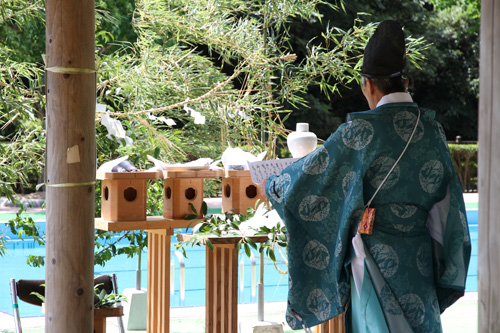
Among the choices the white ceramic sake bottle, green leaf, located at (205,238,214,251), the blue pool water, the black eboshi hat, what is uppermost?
the black eboshi hat

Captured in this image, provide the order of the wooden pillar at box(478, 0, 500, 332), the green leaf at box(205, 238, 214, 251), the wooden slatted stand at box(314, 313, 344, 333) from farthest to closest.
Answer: the wooden slatted stand at box(314, 313, 344, 333) → the green leaf at box(205, 238, 214, 251) → the wooden pillar at box(478, 0, 500, 332)

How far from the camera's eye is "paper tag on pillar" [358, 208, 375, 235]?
214 cm

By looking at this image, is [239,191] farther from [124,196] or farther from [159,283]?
[159,283]

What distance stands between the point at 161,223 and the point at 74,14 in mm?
1204

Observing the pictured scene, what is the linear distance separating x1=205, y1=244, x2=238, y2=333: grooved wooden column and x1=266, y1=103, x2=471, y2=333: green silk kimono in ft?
2.60

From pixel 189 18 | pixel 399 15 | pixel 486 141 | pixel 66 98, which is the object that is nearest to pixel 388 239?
pixel 486 141

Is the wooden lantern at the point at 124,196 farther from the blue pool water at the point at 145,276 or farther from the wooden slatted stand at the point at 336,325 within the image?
the blue pool water at the point at 145,276

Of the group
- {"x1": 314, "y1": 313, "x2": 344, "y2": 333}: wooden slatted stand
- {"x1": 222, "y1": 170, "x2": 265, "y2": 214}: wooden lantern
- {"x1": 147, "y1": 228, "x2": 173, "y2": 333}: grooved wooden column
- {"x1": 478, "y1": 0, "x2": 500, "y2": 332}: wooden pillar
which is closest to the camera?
{"x1": 478, "y1": 0, "x2": 500, "y2": 332}: wooden pillar

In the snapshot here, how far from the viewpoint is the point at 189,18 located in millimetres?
4918

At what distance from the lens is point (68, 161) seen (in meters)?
2.13

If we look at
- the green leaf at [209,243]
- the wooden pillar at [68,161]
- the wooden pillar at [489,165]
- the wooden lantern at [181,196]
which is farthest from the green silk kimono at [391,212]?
the wooden lantern at [181,196]

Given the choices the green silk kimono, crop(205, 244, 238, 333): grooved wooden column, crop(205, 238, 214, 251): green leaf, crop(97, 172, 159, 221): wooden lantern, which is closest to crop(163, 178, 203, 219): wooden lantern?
crop(97, 172, 159, 221): wooden lantern

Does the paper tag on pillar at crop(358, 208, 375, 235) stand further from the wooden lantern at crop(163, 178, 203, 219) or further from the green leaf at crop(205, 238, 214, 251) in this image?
the wooden lantern at crop(163, 178, 203, 219)

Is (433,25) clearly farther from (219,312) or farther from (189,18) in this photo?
(219,312)
